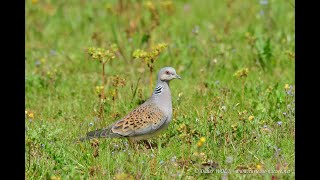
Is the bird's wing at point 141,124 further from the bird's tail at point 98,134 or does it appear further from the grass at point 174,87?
the grass at point 174,87

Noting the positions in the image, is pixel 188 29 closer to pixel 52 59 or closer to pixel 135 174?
pixel 52 59

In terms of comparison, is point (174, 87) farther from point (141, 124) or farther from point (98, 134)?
point (98, 134)

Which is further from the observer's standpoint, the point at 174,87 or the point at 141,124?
the point at 174,87

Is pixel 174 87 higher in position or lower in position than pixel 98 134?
higher

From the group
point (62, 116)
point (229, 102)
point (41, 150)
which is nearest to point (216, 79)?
point (229, 102)

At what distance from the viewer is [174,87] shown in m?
8.43

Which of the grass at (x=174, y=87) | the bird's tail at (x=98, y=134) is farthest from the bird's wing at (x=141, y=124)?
the grass at (x=174, y=87)

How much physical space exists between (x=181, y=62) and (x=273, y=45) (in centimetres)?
121

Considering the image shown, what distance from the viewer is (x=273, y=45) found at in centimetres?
941

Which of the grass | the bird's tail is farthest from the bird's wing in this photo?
the grass

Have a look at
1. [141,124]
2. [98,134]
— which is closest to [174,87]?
[141,124]

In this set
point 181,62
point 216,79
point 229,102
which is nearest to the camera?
point 229,102

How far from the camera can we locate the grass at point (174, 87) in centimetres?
618

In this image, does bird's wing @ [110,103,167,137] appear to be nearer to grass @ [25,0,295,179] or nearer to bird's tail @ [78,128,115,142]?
bird's tail @ [78,128,115,142]
